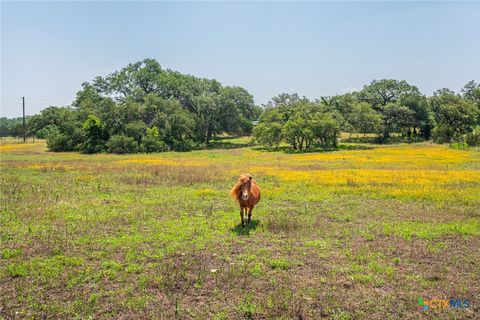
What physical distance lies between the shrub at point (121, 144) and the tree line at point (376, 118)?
2286 centimetres

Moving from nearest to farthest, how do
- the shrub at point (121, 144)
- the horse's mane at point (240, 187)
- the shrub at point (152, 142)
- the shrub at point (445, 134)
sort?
the horse's mane at point (240, 187) → the shrub at point (121, 144) → the shrub at point (152, 142) → the shrub at point (445, 134)

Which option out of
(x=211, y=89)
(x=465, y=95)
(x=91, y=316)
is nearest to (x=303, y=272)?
(x=91, y=316)

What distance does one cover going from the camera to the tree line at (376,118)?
58.2m

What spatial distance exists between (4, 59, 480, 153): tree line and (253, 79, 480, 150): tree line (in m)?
0.19

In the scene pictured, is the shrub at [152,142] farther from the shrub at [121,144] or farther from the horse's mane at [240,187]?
the horse's mane at [240,187]

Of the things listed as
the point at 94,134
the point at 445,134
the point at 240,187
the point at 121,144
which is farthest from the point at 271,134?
the point at 240,187

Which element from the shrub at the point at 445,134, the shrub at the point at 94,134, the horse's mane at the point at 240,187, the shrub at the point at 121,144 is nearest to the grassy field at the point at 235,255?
the horse's mane at the point at 240,187

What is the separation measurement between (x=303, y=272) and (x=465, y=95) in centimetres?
11482

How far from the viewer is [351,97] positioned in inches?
3280

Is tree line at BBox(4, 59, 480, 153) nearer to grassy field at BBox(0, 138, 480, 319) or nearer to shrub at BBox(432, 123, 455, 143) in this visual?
shrub at BBox(432, 123, 455, 143)

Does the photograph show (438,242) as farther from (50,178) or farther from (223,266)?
(50,178)

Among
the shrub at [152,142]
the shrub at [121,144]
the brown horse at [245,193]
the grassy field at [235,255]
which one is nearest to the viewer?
the grassy field at [235,255]

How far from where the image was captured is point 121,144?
54.2m

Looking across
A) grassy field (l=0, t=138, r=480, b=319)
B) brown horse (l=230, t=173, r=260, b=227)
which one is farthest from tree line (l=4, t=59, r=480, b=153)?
brown horse (l=230, t=173, r=260, b=227)
